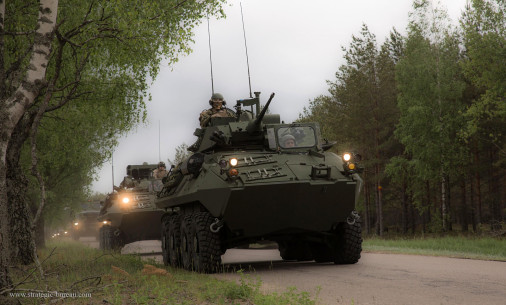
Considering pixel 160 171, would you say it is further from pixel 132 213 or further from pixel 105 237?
pixel 105 237

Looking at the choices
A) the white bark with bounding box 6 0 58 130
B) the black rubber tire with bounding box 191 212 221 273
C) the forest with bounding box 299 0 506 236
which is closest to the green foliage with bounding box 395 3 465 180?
the forest with bounding box 299 0 506 236

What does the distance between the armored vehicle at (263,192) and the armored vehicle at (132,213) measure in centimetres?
666

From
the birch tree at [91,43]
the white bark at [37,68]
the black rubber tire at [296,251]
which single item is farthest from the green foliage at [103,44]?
the black rubber tire at [296,251]

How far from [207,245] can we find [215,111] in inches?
143

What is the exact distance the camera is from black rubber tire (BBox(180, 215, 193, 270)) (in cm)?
1210

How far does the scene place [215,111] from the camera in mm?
13891

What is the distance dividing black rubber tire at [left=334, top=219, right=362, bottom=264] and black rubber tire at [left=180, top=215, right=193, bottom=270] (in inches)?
109

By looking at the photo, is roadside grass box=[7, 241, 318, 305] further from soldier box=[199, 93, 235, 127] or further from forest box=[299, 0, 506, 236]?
forest box=[299, 0, 506, 236]

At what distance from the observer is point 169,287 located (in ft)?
27.8

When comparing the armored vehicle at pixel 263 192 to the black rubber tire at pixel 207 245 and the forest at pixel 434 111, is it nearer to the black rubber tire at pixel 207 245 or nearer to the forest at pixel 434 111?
the black rubber tire at pixel 207 245

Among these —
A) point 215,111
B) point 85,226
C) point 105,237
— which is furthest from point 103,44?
point 85,226

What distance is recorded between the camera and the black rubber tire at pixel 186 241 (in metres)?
12.1

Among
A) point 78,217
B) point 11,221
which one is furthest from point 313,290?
point 78,217

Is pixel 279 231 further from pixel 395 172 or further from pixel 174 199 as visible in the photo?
pixel 395 172
